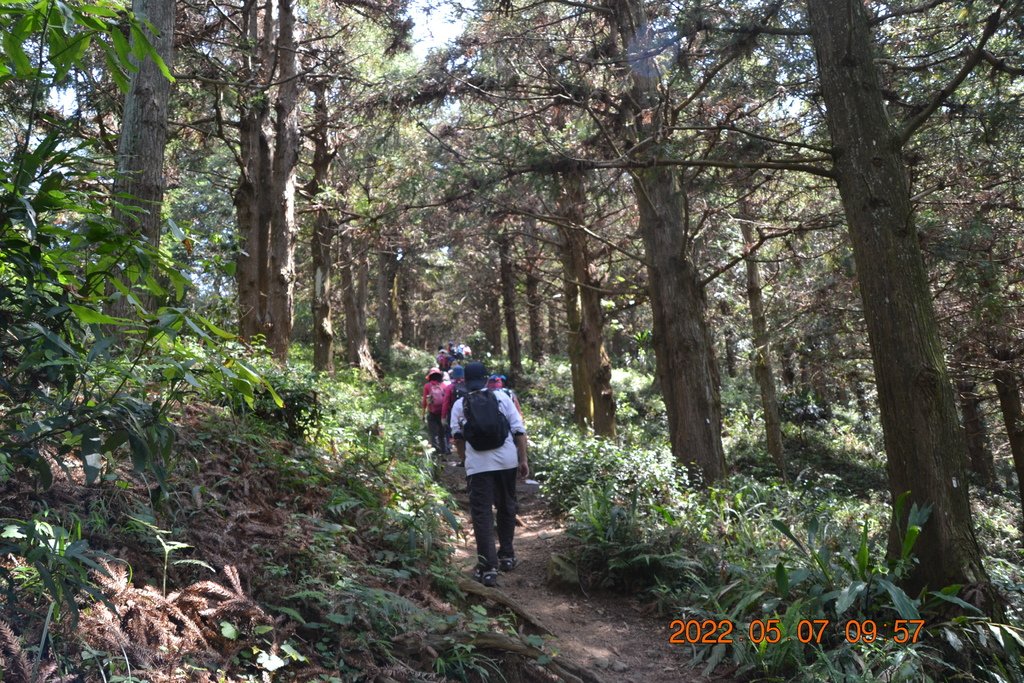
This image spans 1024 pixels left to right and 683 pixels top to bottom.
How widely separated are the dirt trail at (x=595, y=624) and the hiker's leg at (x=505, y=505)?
295 millimetres

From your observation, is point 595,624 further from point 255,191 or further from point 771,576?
point 255,191

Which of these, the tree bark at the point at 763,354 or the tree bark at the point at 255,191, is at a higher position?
the tree bark at the point at 255,191

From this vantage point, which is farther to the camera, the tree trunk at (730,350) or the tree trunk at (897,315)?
the tree trunk at (730,350)

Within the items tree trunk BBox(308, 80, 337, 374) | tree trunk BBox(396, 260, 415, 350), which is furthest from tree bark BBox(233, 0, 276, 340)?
tree trunk BBox(396, 260, 415, 350)

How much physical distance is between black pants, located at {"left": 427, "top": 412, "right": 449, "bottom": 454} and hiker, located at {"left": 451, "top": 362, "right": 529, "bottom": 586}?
22.7 feet

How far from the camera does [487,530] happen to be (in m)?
6.69

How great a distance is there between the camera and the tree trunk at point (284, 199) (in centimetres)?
1337

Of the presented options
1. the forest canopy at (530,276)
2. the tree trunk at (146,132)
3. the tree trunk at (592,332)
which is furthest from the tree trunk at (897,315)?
the tree trunk at (592,332)

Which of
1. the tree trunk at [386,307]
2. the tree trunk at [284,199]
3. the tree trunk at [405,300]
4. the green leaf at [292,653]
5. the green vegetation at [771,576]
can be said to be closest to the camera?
the green leaf at [292,653]

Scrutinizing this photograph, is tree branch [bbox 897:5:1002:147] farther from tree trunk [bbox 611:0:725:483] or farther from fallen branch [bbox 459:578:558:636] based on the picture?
tree trunk [bbox 611:0:725:483]

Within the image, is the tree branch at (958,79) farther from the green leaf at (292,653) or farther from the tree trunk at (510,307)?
the tree trunk at (510,307)

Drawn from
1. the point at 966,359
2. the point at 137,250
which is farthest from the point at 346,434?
the point at 966,359

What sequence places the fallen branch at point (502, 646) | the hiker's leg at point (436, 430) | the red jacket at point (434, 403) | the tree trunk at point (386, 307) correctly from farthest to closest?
the tree trunk at point (386, 307) < the hiker's leg at point (436, 430) < the red jacket at point (434, 403) < the fallen branch at point (502, 646)

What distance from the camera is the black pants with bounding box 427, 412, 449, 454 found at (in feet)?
45.7
